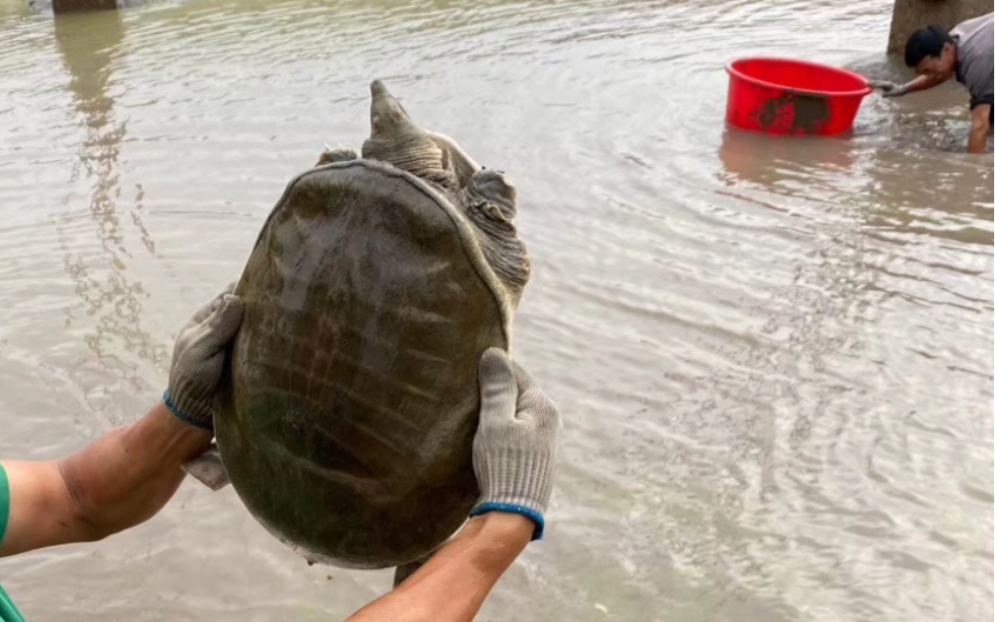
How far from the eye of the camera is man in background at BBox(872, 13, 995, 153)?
17.0ft

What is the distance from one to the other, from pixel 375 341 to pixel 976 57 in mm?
5112

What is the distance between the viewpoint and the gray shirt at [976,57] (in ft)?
17.0

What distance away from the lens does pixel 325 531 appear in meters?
1.41

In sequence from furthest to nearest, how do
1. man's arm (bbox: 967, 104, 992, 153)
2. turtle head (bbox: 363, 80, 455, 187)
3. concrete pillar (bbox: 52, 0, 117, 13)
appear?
concrete pillar (bbox: 52, 0, 117, 13), man's arm (bbox: 967, 104, 992, 153), turtle head (bbox: 363, 80, 455, 187)

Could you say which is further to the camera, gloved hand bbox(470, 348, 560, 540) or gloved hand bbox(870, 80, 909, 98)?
gloved hand bbox(870, 80, 909, 98)

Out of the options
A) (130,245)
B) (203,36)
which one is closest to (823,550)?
(130,245)

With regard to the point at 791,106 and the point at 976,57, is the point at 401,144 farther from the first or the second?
the point at 976,57

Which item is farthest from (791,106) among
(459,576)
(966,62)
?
(459,576)

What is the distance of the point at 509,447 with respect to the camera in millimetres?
1329

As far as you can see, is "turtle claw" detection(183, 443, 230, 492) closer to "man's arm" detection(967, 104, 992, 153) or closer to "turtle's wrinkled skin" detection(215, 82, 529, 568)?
"turtle's wrinkled skin" detection(215, 82, 529, 568)

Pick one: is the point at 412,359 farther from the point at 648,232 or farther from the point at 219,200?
the point at 219,200

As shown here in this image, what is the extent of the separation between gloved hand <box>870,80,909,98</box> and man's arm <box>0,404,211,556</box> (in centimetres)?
536

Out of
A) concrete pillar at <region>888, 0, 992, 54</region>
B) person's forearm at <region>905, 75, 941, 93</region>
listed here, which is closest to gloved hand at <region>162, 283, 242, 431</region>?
person's forearm at <region>905, 75, 941, 93</region>

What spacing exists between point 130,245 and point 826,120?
3.95 meters
